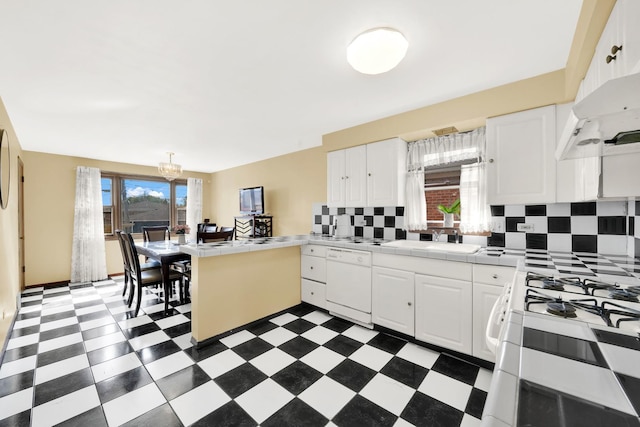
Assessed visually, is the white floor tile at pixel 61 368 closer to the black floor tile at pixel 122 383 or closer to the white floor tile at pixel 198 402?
the black floor tile at pixel 122 383

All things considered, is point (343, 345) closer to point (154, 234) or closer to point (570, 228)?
point (570, 228)

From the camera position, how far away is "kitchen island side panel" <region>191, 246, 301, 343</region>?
2.22 meters

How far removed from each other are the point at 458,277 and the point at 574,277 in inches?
29.6

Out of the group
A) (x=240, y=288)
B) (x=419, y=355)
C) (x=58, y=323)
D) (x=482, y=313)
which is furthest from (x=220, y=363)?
(x=58, y=323)

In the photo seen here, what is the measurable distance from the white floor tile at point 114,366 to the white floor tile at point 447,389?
6.87 ft

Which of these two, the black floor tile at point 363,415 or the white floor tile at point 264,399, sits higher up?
the white floor tile at point 264,399

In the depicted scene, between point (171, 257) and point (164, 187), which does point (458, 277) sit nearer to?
point (171, 257)

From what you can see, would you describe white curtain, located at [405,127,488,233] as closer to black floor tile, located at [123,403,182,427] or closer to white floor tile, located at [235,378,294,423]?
white floor tile, located at [235,378,294,423]

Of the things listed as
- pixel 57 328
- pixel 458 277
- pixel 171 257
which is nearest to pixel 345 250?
pixel 458 277

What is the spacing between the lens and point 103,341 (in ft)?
7.49

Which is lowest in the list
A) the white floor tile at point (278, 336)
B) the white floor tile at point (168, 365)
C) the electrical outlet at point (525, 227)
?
the white floor tile at point (168, 365)

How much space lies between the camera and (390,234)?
2.96m

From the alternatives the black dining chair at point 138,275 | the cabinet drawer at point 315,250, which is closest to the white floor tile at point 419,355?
the cabinet drawer at point 315,250

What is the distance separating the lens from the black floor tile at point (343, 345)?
2115 mm
